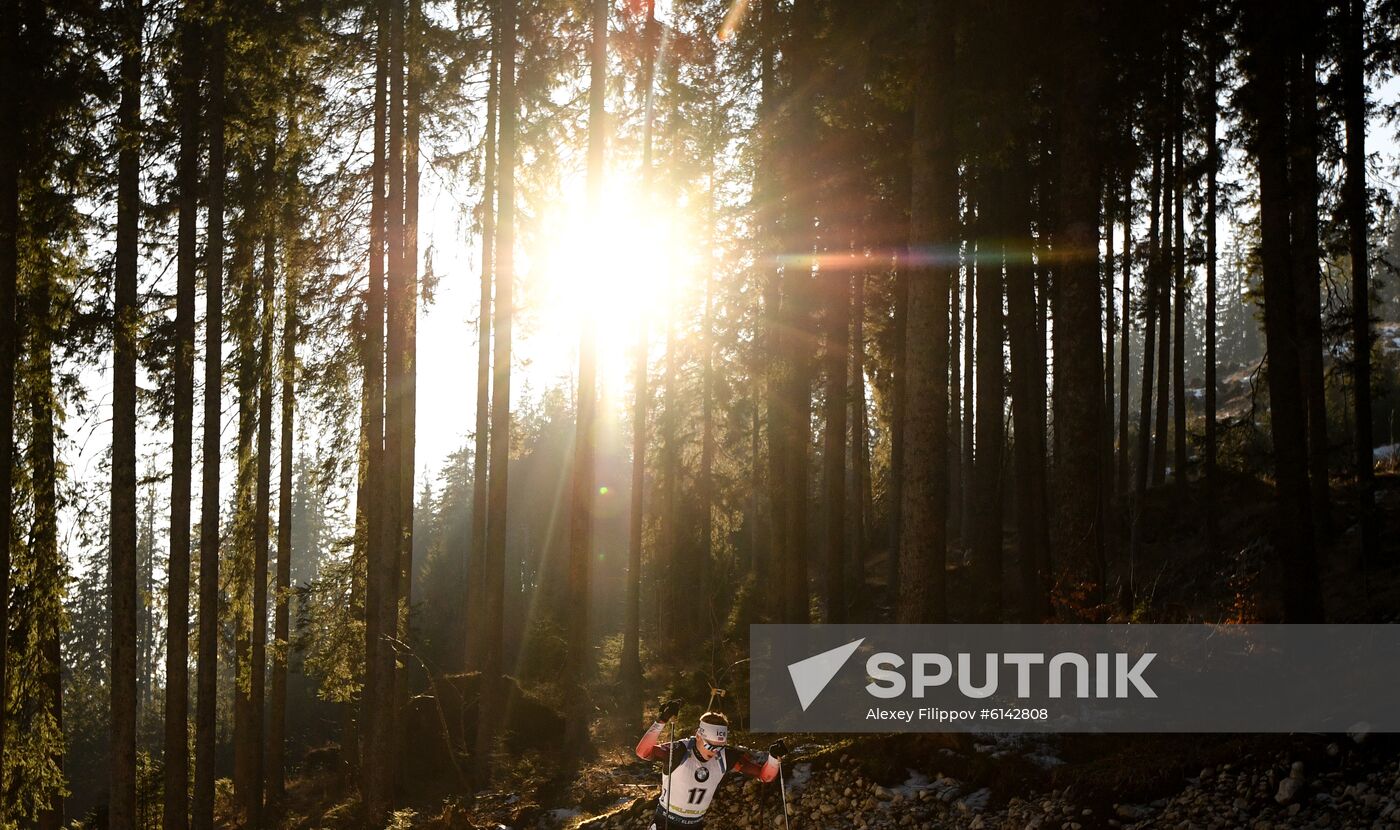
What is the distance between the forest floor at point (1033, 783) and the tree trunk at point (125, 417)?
147 inches

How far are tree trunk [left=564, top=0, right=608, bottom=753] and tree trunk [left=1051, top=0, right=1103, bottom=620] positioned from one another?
6.86 m

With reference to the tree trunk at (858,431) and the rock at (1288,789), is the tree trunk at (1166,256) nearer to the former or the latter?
the tree trunk at (858,431)

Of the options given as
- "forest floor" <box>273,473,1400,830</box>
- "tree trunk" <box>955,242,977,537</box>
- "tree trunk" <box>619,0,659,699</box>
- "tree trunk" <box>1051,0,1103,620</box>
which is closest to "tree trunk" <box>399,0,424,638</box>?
"forest floor" <box>273,473,1400,830</box>

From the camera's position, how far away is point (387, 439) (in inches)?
571

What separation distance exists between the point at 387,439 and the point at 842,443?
9.11m

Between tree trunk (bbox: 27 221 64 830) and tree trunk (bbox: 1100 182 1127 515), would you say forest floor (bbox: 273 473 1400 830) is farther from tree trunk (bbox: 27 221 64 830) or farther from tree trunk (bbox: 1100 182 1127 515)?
tree trunk (bbox: 1100 182 1127 515)

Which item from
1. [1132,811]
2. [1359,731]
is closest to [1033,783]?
[1132,811]

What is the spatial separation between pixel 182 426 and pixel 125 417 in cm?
96

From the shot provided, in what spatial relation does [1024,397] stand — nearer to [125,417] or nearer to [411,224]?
[411,224]

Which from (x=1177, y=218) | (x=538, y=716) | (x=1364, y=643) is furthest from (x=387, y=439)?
(x=1177, y=218)

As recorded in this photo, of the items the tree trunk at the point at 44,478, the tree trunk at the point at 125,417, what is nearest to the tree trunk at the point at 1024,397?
the tree trunk at the point at 125,417

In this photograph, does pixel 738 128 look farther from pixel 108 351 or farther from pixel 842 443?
pixel 108 351

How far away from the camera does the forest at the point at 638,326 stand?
11172 millimetres

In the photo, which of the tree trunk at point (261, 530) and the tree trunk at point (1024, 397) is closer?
the tree trunk at point (261, 530)
